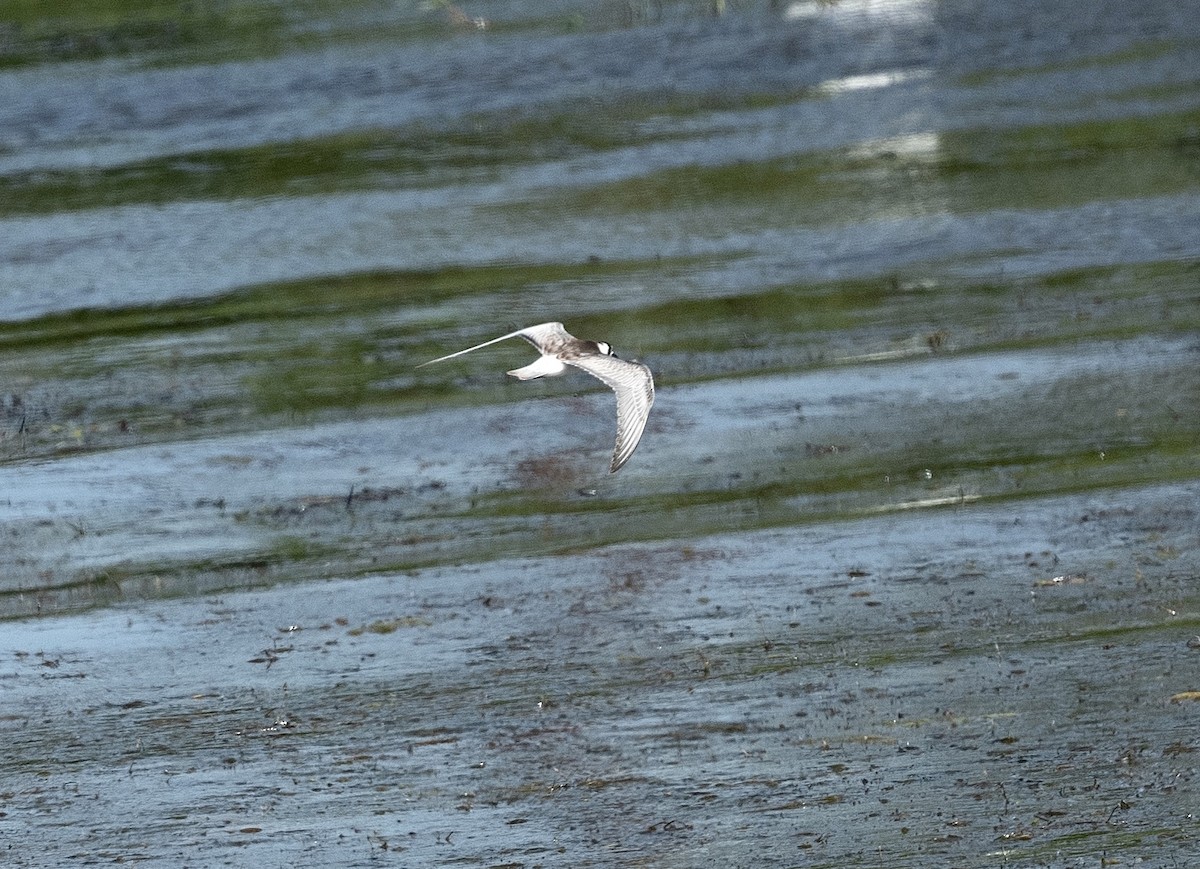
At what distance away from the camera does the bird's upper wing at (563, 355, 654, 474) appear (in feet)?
21.5

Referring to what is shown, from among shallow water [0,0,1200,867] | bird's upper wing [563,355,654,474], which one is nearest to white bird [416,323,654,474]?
bird's upper wing [563,355,654,474]

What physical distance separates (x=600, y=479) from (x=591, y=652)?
1.10m

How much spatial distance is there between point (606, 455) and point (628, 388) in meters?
0.71

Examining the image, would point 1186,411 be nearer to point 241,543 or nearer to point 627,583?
point 627,583

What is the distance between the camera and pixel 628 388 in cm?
664

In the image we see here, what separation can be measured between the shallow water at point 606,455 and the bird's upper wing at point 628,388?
1.66 feet

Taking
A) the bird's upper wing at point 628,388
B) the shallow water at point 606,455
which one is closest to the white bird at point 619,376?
→ the bird's upper wing at point 628,388

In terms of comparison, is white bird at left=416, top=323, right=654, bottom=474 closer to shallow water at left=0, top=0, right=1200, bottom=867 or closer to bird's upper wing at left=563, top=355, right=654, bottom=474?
bird's upper wing at left=563, top=355, right=654, bottom=474

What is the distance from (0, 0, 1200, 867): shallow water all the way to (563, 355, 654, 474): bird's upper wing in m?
0.51

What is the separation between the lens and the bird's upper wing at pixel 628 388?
257 inches

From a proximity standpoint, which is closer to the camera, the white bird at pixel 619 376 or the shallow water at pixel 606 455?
the shallow water at pixel 606 455

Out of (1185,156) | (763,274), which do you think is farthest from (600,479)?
(1185,156)

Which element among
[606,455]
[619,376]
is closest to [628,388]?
[619,376]

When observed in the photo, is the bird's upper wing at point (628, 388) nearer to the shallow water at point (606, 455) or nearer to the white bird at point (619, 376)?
the white bird at point (619, 376)
